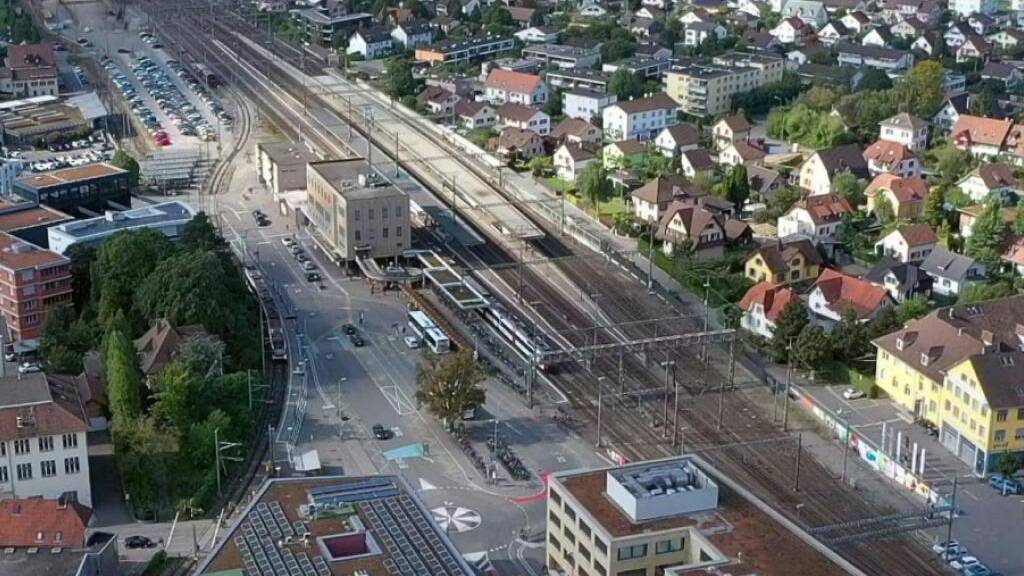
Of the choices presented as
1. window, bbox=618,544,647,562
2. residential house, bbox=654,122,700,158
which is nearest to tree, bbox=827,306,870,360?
window, bbox=618,544,647,562

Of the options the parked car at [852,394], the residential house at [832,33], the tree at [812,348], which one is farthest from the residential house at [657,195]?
the residential house at [832,33]

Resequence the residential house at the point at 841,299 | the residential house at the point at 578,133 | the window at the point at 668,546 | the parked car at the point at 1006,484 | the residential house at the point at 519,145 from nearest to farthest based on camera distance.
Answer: the window at the point at 668,546, the parked car at the point at 1006,484, the residential house at the point at 841,299, the residential house at the point at 519,145, the residential house at the point at 578,133

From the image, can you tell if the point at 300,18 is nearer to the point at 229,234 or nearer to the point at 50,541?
the point at 229,234

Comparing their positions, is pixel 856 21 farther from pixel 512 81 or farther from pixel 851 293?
pixel 851 293

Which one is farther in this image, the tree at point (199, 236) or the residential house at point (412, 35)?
the residential house at point (412, 35)

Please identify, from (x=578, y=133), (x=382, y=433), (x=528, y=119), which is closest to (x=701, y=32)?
(x=528, y=119)

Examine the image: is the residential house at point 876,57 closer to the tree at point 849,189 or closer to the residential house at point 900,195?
the tree at point 849,189

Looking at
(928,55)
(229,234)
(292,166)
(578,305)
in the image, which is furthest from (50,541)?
(928,55)
